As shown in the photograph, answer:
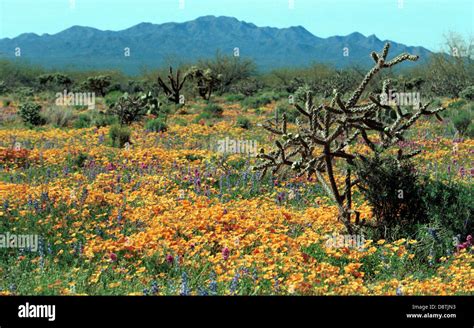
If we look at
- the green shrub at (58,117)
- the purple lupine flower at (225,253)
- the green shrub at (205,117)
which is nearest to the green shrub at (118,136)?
the green shrub at (58,117)

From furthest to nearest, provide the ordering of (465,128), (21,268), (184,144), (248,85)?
(248,85) < (465,128) < (184,144) < (21,268)

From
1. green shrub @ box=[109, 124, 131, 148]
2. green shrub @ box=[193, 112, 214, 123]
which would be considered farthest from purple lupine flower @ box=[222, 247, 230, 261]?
green shrub @ box=[193, 112, 214, 123]

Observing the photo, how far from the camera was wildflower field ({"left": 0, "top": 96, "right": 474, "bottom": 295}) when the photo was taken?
17.1 ft

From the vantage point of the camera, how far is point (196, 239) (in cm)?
626

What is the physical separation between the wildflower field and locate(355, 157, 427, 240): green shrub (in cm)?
20

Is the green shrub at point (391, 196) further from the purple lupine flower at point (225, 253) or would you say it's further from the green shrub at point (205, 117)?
the green shrub at point (205, 117)

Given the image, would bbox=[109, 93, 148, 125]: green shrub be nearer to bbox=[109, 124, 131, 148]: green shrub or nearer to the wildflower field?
bbox=[109, 124, 131, 148]: green shrub

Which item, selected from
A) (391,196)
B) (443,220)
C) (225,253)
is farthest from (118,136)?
(443,220)

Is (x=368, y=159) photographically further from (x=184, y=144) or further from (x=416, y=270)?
(x=184, y=144)

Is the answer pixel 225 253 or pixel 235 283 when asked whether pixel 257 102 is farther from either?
pixel 235 283

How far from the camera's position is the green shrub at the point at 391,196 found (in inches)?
275

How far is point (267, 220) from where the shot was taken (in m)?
7.10
